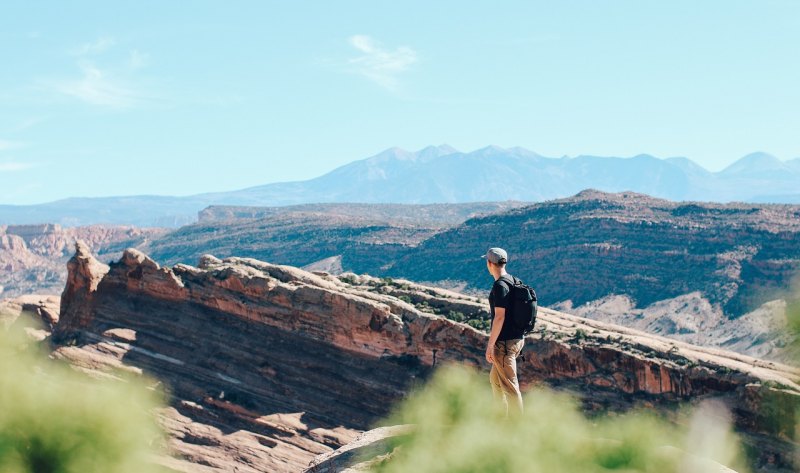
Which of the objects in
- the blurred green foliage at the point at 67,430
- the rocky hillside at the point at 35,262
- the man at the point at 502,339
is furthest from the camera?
the rocky hillside at the point at 35,262

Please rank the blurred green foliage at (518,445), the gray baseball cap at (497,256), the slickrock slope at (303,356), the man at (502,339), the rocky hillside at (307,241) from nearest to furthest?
the blurred green foliage at (518,445), the man at (502,339), the gray baseball cap at (497,256), the slickrock slope at (303,356), the rocky hillside at (307,241)

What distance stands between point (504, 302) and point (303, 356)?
2681 cm

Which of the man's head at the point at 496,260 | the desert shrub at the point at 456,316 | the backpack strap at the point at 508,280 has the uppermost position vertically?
the man's head at the point at 496,260

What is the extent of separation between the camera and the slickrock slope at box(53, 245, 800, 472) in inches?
1277

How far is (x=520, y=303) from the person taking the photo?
12.8m

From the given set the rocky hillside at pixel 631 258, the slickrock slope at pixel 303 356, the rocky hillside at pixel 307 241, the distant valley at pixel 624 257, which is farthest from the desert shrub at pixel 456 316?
the rocky hillside at pixel 307 241

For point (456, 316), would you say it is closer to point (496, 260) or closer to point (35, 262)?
point (496, 260)

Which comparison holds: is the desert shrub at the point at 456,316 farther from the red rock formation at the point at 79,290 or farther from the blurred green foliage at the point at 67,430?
the blurred green foliage at the point at 67,430

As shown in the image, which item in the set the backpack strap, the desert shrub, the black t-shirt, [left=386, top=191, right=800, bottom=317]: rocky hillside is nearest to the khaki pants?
the black t-shirt

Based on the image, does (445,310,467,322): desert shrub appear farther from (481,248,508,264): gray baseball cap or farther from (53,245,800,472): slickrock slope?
(481,248,508,264): gray baseball cap

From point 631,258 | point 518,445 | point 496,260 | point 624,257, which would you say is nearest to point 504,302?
point 496,260

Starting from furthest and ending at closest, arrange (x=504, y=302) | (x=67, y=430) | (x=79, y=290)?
(x=79, y=290) → (x=504, y=302) → (x=67, y=430)

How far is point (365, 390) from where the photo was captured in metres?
36.7

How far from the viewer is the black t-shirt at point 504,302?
1257cm
